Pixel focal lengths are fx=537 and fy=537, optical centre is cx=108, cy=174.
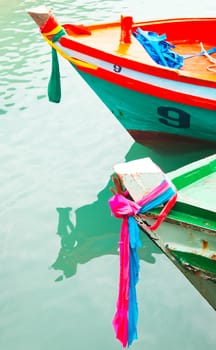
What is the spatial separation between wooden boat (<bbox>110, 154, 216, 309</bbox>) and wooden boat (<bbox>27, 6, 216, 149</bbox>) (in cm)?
140

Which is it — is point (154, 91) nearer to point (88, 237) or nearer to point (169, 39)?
point (88, 237)

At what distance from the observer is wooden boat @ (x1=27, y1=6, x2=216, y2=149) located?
147 inches

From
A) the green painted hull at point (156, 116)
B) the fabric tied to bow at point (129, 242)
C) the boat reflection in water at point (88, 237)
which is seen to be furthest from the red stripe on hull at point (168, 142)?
the fabric tied to bow at point (129, 242)

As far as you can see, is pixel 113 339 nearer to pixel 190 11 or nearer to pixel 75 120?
pixel 75 120

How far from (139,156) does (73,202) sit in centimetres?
81

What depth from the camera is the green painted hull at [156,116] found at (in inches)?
154

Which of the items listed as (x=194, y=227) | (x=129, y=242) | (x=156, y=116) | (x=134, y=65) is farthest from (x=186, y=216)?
(x=156, y=116)

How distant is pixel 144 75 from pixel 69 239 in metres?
1.25

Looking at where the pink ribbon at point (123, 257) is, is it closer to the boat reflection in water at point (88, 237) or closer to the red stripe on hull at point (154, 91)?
the boat reflection in water at point (88, 237)

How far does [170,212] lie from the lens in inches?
84.0

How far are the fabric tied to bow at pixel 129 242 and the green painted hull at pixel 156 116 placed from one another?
6.02ft

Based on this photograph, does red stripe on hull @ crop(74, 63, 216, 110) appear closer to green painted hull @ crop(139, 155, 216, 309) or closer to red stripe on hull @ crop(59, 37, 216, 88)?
red stripe on hull @ crop(59, 37, 216, 88)

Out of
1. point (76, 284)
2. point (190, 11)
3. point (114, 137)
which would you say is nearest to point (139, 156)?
point (114, 137)

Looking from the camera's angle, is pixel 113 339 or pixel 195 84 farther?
pixel 195 84
